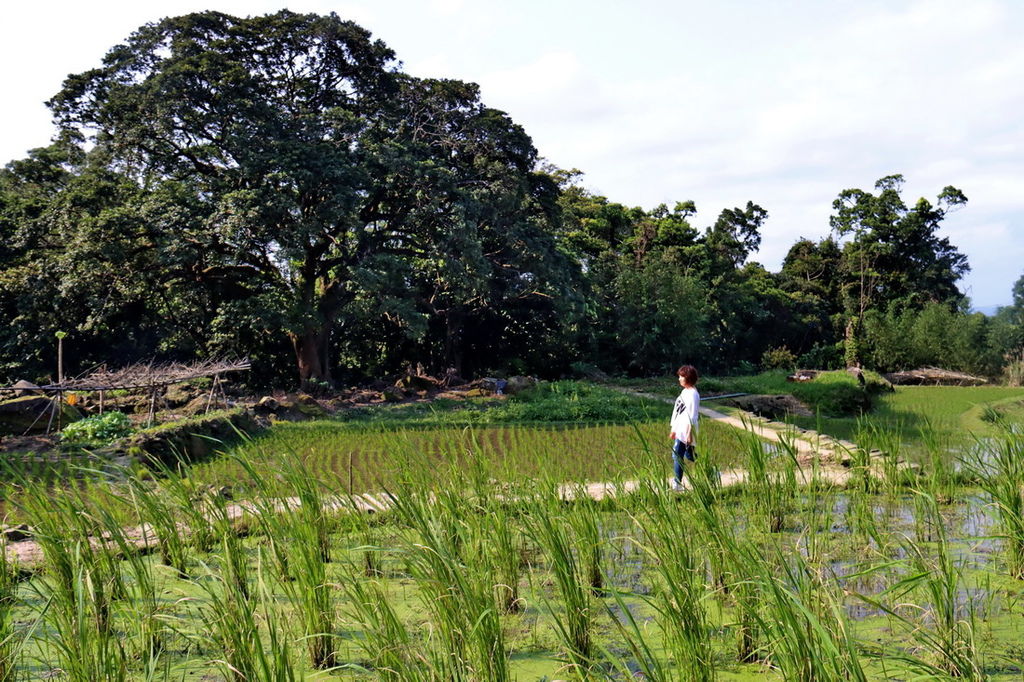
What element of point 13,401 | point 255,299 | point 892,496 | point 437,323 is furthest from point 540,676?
point 437,323

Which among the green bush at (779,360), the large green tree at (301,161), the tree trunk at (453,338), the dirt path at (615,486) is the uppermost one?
the large green tree at (301,161)

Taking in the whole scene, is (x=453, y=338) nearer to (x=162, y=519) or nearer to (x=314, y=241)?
(x=314, y=241)

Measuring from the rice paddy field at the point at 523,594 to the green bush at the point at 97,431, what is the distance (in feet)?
15.2

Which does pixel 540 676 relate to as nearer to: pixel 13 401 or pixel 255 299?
pixel 13 401

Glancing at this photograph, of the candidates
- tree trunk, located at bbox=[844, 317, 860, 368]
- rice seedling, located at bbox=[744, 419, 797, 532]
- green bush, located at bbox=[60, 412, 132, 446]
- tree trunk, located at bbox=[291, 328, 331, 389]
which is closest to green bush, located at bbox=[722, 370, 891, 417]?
tree trunk, located at bbox=[844, 317, 860, 368]

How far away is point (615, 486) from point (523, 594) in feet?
2.63

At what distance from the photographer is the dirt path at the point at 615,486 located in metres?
3.46

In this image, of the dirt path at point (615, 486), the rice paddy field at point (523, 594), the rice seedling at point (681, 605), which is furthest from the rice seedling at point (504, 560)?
the rice seedling at point (681, 605)

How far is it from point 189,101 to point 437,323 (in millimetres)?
8211

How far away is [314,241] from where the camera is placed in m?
14.9

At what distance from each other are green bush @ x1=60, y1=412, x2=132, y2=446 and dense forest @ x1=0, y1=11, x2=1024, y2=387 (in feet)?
14.9

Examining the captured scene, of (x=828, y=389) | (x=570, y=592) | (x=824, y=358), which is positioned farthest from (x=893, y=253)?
(x=570, y=592)

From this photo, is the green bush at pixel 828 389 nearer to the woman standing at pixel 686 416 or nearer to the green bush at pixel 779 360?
the green bush at pixel 779 360

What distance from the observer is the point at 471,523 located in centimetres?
310
